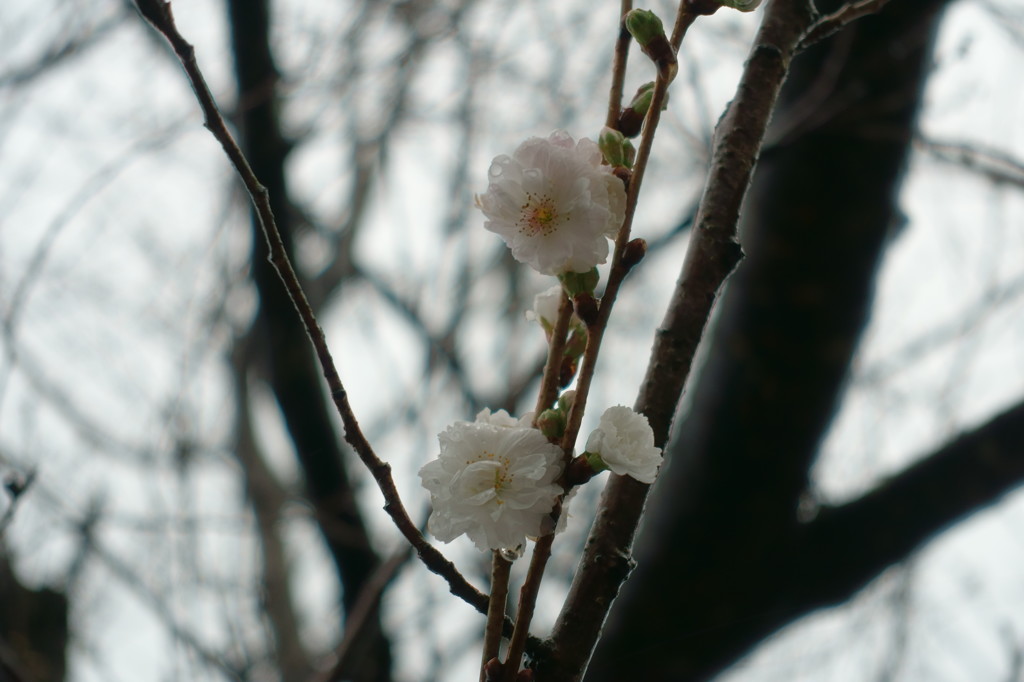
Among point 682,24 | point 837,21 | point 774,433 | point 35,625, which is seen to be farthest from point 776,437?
point 35,625

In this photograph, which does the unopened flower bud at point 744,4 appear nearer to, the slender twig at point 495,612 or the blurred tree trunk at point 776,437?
the slender twig at point 495,612

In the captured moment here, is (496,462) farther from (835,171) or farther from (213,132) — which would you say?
(835,171)

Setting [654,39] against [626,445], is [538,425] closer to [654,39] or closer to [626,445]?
[626,445]

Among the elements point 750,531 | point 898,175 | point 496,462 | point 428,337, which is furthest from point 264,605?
point 898,175

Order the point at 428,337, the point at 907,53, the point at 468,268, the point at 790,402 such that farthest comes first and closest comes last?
the point at 468,268 < the point at 428,337 < the point at 907,53 < the point at 790,402

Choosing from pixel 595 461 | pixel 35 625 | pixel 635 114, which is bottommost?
pixel 595 461

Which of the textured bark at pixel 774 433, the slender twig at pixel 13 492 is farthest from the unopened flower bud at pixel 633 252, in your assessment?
the textured bark at pixel 774 433

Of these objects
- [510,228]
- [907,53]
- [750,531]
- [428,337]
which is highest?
[907,53]
